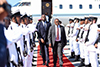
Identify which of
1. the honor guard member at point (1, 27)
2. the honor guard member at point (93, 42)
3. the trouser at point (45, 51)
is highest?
the honor guard member at point (1, 27)

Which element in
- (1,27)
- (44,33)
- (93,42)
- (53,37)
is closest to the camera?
(1,27)

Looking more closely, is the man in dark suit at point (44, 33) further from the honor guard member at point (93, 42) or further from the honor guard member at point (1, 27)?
the honor guard member at point (1, 27)

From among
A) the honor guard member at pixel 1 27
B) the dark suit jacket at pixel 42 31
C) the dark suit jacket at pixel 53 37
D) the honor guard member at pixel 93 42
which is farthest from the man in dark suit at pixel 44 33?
the honor guard member at pixel 1 27

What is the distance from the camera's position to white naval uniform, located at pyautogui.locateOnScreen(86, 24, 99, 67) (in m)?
4.67

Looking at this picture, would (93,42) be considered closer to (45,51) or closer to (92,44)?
(92,44)

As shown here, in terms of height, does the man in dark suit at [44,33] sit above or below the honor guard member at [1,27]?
below

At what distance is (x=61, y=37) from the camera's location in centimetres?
551

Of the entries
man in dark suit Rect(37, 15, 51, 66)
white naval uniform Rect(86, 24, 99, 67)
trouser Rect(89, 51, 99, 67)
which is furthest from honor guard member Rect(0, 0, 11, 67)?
man in dark suit Rect(37, 15, 51, 66)

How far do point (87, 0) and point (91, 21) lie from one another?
34504 millimetres

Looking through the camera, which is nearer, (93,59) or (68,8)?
(93,59)

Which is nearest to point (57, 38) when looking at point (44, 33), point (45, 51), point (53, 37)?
point (53, 37)

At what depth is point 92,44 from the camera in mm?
4797

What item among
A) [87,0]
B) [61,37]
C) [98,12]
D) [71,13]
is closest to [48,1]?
[71,13]

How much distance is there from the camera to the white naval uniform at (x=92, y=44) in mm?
4672
